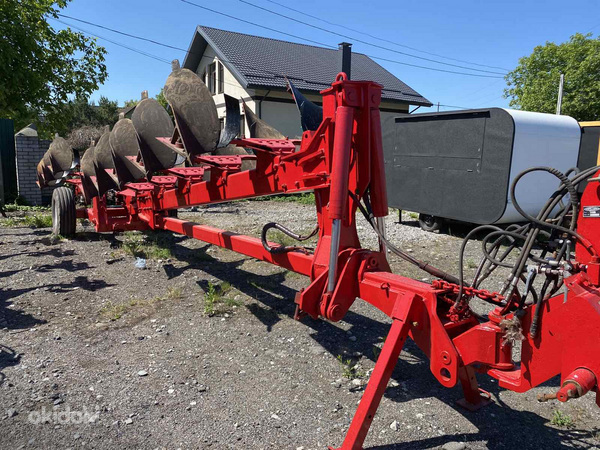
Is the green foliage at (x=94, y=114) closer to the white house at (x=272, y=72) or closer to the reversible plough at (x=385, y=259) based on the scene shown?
the white house at (x=272, y=72)

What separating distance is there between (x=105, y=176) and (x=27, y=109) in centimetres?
598

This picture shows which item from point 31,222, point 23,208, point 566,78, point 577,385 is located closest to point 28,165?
point 23,208

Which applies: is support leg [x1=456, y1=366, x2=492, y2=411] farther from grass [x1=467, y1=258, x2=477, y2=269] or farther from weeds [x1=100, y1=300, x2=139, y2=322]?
grass [x1=467, y1=258, x2=477, y2=269]

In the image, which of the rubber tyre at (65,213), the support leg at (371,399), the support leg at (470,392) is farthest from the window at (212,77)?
the support leg at (371,399)

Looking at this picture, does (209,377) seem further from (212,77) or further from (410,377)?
(212,77)

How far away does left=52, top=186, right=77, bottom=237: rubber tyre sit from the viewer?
7637 mm

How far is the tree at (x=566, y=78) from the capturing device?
27.9 m

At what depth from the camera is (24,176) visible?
1260cm

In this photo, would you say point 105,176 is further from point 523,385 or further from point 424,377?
point 523,385

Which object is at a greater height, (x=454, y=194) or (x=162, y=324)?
(x=454, y=194)

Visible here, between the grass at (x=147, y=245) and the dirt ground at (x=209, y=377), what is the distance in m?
0.78

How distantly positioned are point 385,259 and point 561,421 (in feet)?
5.01

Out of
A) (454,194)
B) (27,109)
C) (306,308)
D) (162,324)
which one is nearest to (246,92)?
(27,109)

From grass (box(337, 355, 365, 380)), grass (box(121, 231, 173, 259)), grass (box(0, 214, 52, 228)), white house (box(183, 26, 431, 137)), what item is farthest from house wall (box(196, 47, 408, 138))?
grass (box(337, 355, 365, 380))
